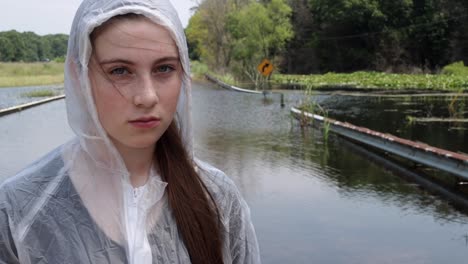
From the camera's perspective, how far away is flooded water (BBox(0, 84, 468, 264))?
582 cm

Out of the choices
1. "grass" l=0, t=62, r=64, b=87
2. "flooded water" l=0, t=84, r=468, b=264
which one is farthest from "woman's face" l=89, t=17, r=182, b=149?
"grass" l=0, t=62, r=64, b=87

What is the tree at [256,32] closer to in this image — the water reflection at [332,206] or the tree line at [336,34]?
the tree line at [336,34]

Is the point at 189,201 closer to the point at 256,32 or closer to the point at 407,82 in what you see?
the point at 407,82

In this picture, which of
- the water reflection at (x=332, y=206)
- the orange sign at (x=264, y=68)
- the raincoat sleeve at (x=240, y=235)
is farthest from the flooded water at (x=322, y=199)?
the orange sign at (x=264, y=68)

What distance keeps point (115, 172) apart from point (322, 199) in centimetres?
620

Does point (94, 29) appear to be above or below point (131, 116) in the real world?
above

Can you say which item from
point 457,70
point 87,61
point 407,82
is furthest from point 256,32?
point 87,61

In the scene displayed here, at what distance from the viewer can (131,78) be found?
1.67 meters

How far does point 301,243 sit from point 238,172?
3517mm

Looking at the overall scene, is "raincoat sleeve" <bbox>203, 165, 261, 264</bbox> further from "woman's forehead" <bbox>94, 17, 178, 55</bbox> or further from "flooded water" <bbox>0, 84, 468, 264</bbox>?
"flooded water" <bbox>0, 84, 468, 264</bbox>

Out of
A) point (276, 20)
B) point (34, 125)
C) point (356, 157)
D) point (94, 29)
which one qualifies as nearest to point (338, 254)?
point (94, 29)

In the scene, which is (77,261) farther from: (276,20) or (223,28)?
(223,28)

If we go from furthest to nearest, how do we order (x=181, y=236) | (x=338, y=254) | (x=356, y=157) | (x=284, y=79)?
→ (x=284, y=79), (x=356, y=157), (x=338, y=254), (x=181, y=236)

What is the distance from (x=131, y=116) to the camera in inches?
65.3
